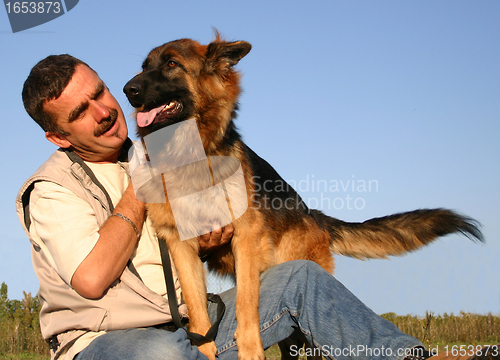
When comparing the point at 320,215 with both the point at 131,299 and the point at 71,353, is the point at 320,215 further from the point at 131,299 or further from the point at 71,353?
the point at 71,353

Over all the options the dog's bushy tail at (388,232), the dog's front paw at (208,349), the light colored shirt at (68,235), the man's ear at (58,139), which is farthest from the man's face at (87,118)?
the dog's bushy tail at (388,232)

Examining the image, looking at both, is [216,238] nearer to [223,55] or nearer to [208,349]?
[208,349]

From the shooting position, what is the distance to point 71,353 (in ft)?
6.54

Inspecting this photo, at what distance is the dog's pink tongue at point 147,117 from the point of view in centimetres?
288

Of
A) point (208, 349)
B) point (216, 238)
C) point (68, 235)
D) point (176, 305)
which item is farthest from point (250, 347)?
point (68, 235)

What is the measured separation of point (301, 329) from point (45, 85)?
85.7 inches

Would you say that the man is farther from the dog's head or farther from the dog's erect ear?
the dog's erect ear

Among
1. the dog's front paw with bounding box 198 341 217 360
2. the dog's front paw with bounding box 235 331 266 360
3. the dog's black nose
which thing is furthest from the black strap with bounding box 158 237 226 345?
the dog's black nose

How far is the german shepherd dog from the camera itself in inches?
102

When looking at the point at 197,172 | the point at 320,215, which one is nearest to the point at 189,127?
the point at 197,172

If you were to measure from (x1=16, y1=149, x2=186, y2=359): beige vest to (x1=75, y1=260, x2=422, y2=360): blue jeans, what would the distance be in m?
0.10

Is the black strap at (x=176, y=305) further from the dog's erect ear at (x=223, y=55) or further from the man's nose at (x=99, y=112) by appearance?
the dog's erect ear at (x=223, y=55)

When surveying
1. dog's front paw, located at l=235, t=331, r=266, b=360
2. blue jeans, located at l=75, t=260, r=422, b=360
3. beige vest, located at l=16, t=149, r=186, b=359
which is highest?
beige vest, located at l=16, t=149, r=186, b=359

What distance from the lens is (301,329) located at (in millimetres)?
2266
